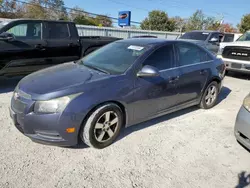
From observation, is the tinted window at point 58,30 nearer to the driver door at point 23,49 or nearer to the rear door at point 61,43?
the rear door at point 61,43

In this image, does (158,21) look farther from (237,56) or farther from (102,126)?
(102,126)

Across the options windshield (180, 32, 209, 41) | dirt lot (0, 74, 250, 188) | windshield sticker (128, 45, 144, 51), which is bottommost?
dirt lot (0, 74, 250, 188)

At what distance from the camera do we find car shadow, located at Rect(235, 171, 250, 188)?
2520 millimetres

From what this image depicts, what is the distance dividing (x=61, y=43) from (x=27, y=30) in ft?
3.01

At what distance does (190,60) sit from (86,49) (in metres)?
3.65

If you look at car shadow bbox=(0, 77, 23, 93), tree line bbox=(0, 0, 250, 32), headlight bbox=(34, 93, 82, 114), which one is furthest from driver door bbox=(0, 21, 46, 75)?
tree line bbox=(0, 0, 250, 32)

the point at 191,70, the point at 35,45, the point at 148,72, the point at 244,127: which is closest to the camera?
the point at 244,127

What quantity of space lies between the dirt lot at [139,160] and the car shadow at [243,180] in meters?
0.01

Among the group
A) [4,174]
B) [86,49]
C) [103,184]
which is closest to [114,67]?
[103,184]

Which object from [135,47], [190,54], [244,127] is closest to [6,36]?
[135,47]

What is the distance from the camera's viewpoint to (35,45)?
220 inches

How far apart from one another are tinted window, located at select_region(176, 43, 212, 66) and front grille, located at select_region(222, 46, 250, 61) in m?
3.58

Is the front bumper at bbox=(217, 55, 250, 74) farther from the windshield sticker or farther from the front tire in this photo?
the front tire

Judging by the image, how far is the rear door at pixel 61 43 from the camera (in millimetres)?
5934
